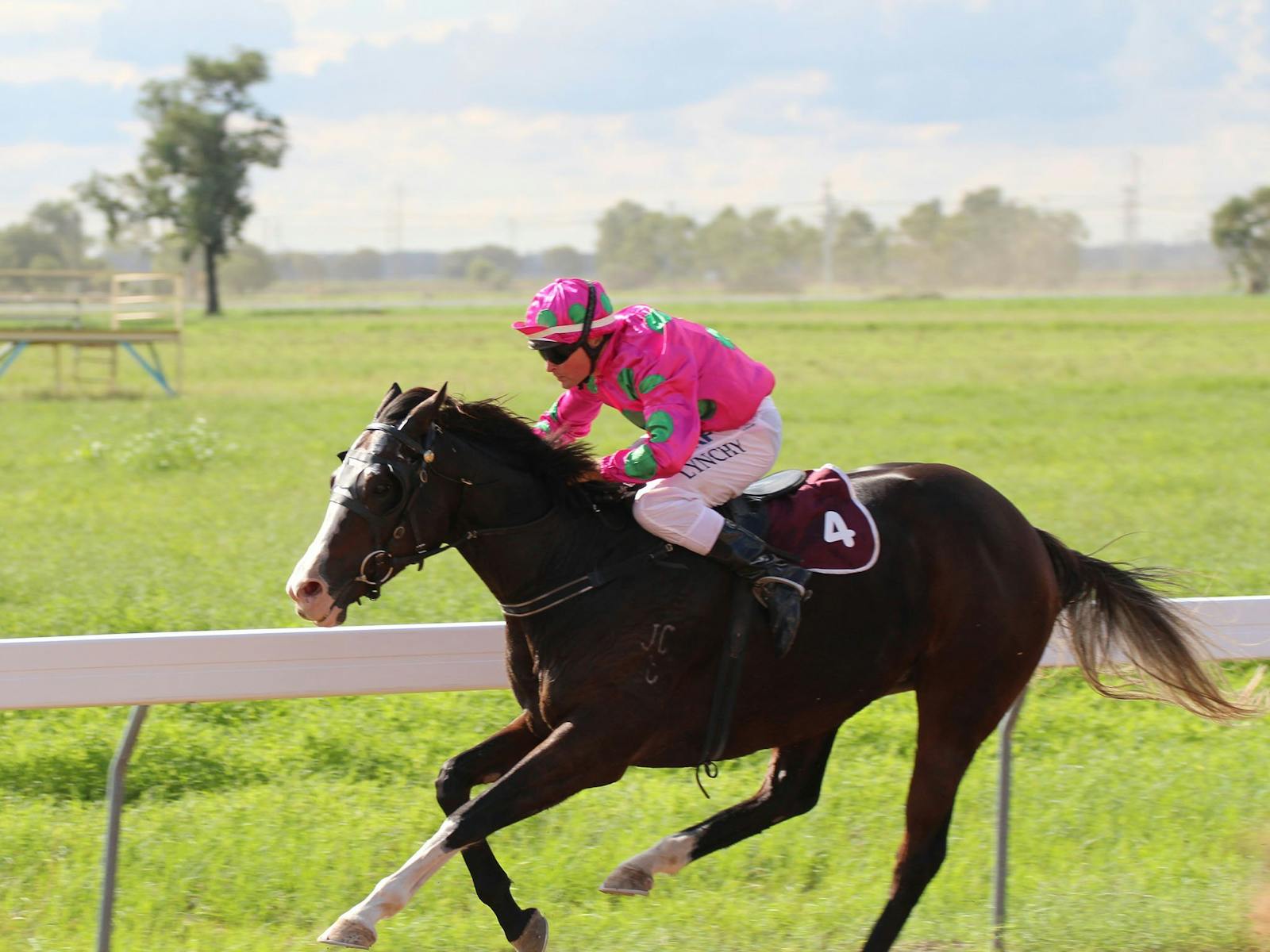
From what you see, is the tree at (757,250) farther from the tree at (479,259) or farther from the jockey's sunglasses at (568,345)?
the jockey's sunglasses at (568,345)

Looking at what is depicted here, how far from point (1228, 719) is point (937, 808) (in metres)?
1.16

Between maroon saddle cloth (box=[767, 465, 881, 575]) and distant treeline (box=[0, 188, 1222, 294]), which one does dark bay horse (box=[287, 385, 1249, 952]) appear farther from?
distant treeline (box=[0, 188, 1222, 294])

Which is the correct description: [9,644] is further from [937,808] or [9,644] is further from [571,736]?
[937,808]

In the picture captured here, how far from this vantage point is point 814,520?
168 inches

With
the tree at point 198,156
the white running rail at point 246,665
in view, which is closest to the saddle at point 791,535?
the white running rail at point 246,665

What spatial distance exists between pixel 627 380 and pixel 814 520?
68 centimetres

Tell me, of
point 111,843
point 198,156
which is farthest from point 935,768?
point 198,156

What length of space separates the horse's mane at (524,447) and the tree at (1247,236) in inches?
2911

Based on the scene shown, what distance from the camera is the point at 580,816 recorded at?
5.30 metres

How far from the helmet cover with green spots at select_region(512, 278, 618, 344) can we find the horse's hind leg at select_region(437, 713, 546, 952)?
1.03 m

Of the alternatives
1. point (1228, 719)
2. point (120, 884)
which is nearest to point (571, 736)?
point (120, 884)

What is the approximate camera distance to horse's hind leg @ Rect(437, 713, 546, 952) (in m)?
3.96

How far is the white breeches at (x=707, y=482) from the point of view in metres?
4.01

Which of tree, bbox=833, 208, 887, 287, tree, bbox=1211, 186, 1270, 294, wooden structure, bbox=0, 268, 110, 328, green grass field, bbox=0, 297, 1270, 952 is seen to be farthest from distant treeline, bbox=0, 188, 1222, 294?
green grass field, bbox=0, 297, 1270, 952
